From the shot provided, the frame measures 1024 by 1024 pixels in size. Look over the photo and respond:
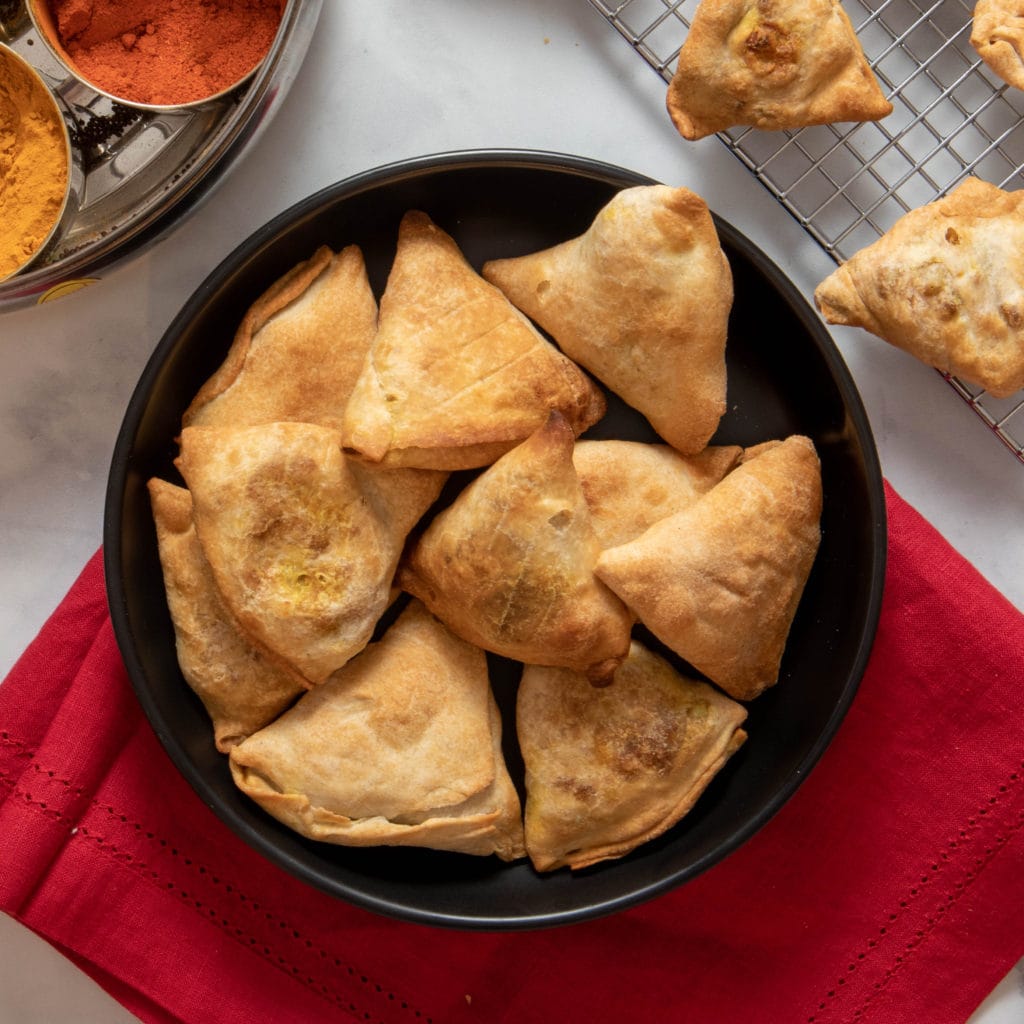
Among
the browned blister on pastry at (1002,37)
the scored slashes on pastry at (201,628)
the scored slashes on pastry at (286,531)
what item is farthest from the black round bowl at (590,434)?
the browned blister on pastry at (1002,37)

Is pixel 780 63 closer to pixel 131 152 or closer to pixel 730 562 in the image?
pixel 730 562

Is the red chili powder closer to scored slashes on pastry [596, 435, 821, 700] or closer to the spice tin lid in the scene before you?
the spice tin lid

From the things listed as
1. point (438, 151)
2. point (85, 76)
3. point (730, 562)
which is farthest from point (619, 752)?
point (85, 76)

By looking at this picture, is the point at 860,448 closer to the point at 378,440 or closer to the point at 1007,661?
the point at 1007,661

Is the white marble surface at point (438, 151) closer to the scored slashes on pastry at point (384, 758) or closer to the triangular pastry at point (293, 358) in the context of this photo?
the triangular pastry at point (293, 358)

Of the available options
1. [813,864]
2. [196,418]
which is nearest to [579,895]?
[813,864]
